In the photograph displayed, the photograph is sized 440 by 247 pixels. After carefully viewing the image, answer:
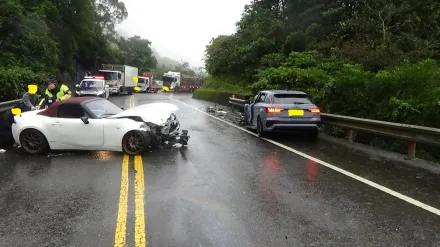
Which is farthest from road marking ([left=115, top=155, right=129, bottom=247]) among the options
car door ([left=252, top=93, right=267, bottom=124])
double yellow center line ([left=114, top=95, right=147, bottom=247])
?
car door ([left=252, top=93, right=267, bottom=124])

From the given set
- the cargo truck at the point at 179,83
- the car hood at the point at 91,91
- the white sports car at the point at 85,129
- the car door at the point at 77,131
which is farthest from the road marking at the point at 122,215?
the cargo truck at the point at 179,83

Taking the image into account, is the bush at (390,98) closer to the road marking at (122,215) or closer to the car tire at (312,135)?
the car tire at (312,135)

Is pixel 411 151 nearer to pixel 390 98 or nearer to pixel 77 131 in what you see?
pixel 390 98

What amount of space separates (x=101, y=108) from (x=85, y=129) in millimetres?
928

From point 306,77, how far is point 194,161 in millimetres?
11063

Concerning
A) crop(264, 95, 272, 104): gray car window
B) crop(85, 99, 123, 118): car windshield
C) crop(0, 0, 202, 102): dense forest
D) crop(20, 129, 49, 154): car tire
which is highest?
crop(0, 0, 202, 102): dense forest

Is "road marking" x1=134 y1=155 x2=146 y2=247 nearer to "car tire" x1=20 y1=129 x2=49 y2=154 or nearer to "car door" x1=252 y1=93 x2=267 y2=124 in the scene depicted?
"car tire" x1=20 y1=129 x2=49 y2=154

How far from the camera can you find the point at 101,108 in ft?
29.3

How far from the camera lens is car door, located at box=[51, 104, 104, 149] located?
26.6 feet

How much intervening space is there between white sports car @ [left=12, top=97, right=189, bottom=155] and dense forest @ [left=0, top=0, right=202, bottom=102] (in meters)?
8.67

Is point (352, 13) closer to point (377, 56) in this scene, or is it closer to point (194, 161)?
point (377, 56)

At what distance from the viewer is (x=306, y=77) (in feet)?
57.4

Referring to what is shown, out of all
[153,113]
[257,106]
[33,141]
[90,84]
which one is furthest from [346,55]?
[90,84]

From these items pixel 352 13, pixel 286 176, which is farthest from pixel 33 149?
pixel 352 13
